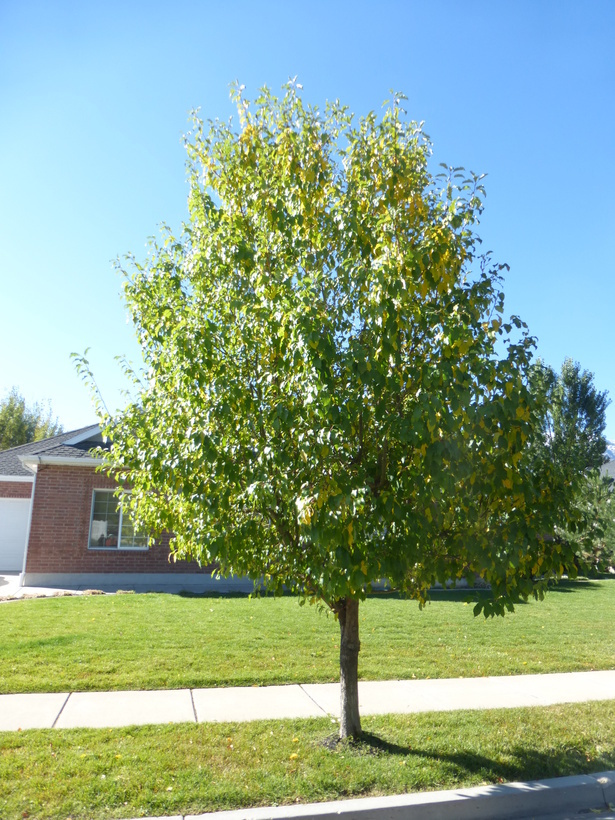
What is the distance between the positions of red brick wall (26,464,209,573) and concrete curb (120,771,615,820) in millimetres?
12498

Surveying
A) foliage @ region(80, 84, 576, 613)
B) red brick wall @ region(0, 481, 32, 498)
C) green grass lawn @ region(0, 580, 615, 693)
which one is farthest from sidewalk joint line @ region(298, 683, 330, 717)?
red brick wall @ region(0, 481, 32, 498)

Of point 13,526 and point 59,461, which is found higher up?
point 59,461

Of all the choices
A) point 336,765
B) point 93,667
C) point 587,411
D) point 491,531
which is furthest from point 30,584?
point 587,411

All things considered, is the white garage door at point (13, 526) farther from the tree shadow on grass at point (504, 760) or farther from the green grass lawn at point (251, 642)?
the tree shadow on grass at point (504, 760)

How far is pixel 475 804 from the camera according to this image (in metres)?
4.83

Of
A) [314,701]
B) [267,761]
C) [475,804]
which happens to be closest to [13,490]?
[314,701]

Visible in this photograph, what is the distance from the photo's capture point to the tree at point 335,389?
4.62 m

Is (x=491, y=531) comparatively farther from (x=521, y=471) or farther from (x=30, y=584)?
(x=30, y=584)

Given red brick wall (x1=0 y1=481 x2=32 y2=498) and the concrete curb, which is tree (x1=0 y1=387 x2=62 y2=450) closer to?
red brick wall (x1=0 y1=481 x2=32 y2=498)

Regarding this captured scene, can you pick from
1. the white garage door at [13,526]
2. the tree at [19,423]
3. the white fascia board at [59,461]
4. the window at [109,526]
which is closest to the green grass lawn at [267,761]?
the white fascia board at [59,461]

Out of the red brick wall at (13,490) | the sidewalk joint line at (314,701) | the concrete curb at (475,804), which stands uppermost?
the red brick wall at (13,490)

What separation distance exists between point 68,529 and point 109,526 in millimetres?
989

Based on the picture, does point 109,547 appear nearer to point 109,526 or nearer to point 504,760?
point 109,526

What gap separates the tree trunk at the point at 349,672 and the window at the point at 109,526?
38.7 ft
